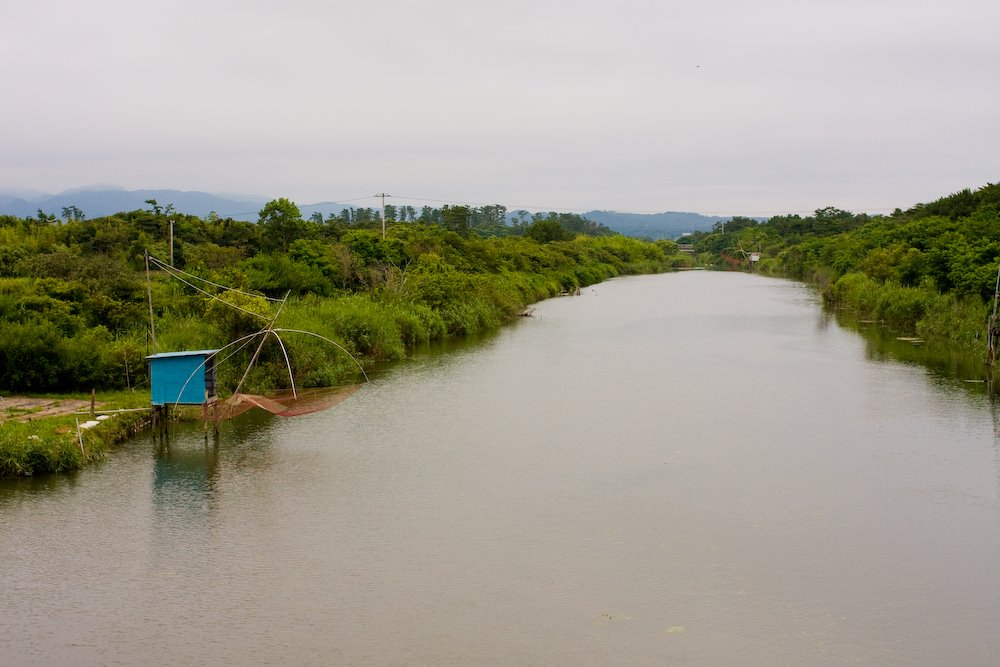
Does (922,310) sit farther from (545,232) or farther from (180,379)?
(545,232)

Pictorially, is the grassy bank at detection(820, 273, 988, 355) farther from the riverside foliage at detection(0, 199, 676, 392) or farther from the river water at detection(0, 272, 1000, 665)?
the riverside foliage at detection(0, 199, 676, 392)

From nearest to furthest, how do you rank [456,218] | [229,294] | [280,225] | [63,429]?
[63,429]
[229,294]
[280,225]
[456,218]

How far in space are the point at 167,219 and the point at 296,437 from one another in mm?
16584

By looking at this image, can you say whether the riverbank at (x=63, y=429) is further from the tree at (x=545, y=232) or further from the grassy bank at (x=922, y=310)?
the tree at (x=545, y=232)

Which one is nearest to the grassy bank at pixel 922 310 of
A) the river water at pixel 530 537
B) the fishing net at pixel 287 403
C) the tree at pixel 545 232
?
the river water at pixel 530 537

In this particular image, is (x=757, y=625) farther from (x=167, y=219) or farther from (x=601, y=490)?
(x=167, y=219)

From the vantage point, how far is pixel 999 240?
22.0m

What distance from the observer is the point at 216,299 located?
14172 millimetres

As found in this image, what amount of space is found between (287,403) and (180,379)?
1.54 meters

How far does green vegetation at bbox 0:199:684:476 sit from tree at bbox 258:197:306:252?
0.04m

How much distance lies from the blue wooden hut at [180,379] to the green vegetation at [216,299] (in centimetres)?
101

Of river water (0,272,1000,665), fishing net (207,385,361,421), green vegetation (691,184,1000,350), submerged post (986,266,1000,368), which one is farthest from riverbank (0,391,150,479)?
green vegetation (691,184,1000,350)

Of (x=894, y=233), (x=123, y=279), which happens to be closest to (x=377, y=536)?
(x=123, y=279)

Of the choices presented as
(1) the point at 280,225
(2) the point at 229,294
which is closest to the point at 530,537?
(2) the point at 229,294
